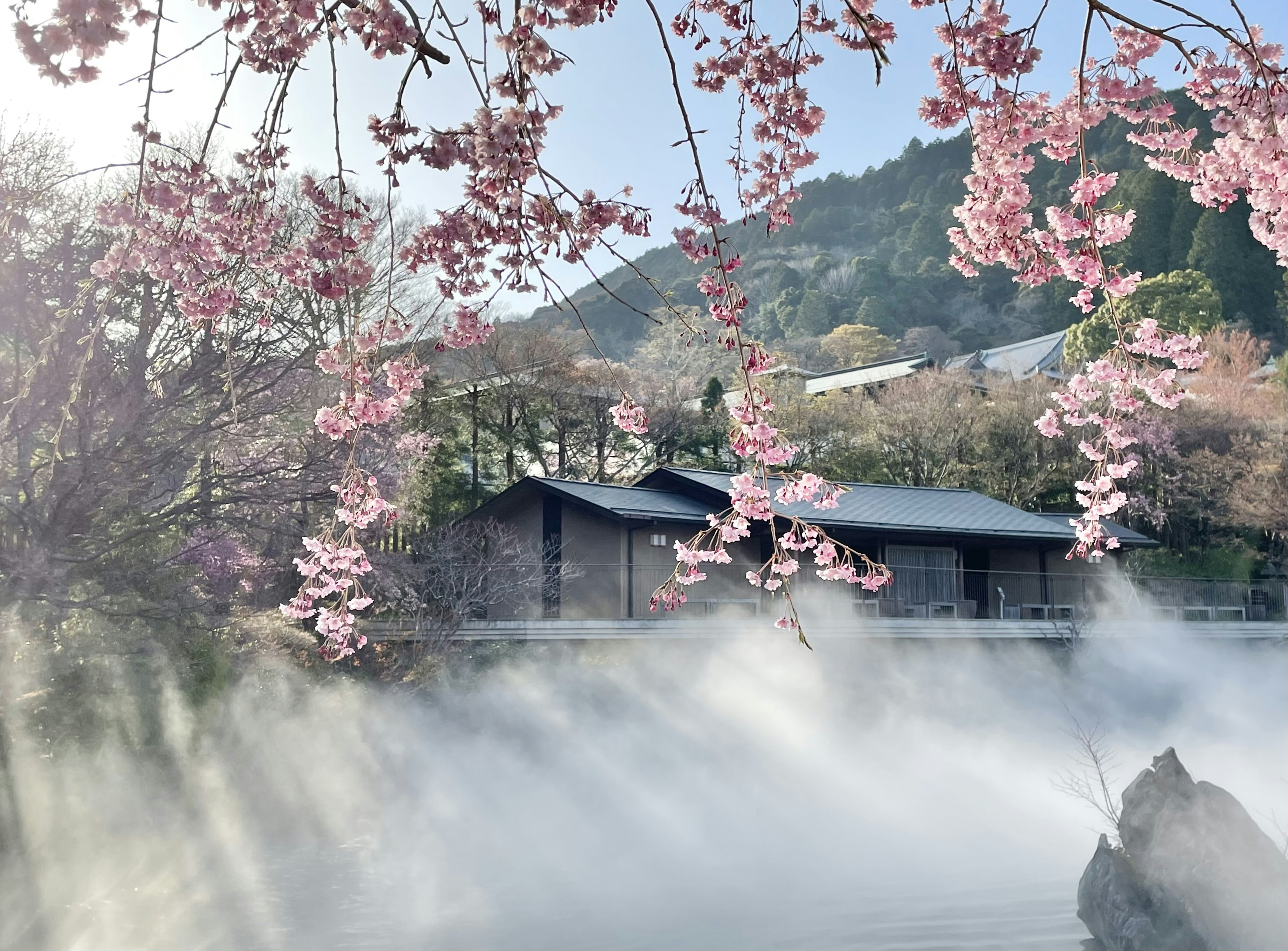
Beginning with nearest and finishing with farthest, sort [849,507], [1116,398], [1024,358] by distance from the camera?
[1116,398]
[849,507]
[1024,358]

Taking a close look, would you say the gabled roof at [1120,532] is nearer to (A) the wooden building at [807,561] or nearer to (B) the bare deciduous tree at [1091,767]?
(A) the wooden building at [807,561]

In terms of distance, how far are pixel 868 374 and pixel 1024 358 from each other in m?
14.2

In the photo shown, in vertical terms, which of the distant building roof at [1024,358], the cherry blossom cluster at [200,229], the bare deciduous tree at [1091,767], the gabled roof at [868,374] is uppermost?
the distant building roof at [1024,358]

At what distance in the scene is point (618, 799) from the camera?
1565 cm

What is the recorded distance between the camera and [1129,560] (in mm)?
26984

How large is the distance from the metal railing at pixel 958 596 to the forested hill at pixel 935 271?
14.7 meters

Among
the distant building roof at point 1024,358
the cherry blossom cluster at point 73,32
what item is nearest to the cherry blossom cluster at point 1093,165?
the cherry blossom cluster at point 73,32

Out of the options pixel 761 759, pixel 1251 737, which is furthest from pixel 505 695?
pixel 1251 737

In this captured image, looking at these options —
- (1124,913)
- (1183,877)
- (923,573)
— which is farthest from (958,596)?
(1183,877)

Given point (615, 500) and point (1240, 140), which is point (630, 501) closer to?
point (615, 500)

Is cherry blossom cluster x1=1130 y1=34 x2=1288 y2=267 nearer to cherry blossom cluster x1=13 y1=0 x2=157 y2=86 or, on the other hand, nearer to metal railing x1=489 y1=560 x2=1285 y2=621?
cherry blossom cluster x1=13 y1=0 x2=157 y2=86

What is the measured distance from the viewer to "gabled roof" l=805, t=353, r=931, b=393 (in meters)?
32.6

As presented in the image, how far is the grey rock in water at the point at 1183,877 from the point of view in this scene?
358 inches

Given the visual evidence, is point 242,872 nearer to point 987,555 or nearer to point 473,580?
point 473,580
